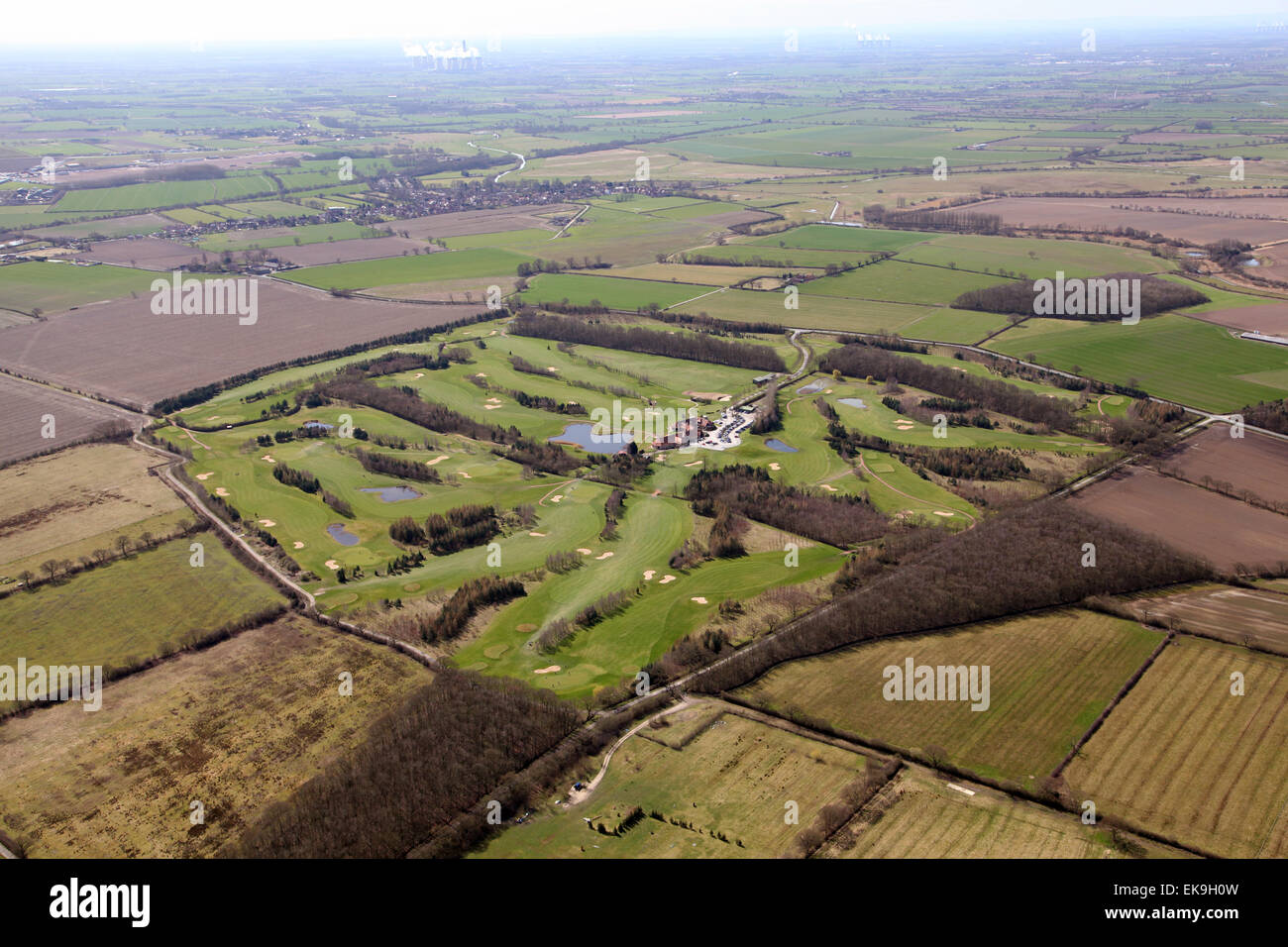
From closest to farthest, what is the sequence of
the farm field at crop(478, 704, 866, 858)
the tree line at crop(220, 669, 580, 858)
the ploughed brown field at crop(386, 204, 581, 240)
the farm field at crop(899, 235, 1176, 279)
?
1. the farm field at crop(478, 704, 866, 858)
2. the tree line at crop(220, 669, 580, 858)
3. the farm field at crop(899, 235, 1176, 279)
4. the ploughed brown field at crop(386, 204, 581, 240)

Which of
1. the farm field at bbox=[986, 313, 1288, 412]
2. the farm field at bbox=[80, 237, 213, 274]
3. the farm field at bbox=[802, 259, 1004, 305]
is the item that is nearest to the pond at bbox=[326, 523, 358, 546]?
the farm field at bbox=[986, 313, 1288, 412]

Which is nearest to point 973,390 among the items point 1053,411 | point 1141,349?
point 1053,411

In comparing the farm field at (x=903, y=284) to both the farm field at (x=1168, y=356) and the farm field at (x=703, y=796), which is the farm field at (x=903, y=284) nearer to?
the farm field at (x=1168, y=356)

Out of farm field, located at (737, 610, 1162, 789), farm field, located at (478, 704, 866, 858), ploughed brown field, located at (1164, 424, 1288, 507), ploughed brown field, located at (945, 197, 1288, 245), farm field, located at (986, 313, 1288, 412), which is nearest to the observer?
farm field, located at (478, 704, 866, 858)

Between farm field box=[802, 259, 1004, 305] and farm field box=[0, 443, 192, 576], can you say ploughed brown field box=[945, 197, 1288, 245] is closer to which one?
farm field box=[802, 259, 1004, 305]

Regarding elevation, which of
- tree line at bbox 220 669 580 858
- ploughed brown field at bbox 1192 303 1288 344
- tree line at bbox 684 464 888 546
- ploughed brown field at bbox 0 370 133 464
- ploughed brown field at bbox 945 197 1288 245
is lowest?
tree line at bbox 220 669 580 858
